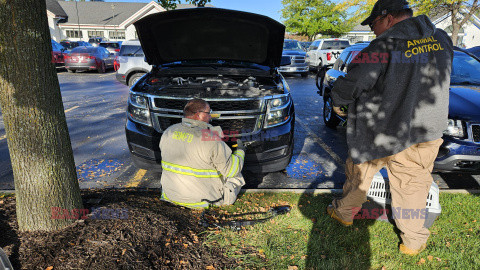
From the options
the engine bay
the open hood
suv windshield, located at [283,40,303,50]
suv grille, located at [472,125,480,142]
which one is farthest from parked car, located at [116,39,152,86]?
suv windshield, located at [283,40,303,50]

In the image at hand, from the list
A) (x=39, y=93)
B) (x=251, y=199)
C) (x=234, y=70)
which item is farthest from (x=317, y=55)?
(x=39, y=93)

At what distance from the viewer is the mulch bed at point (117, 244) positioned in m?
2.00

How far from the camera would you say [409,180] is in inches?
95.0

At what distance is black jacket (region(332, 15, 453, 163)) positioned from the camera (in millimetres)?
2188

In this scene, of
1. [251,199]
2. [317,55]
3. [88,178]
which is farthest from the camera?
[317,55]

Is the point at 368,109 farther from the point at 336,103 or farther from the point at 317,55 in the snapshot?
the point at 317,55

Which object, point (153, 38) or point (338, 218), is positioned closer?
point (338, 218)

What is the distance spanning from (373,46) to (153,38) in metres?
2.93

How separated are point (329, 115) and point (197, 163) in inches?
171

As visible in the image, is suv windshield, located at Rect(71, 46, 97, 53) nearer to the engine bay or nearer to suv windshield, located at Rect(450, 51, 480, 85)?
the engine bay

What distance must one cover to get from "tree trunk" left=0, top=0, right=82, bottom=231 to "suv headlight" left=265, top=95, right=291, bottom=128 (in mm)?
2037

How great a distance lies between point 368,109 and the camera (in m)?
2.36

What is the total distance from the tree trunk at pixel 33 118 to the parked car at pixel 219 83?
1.11 meters

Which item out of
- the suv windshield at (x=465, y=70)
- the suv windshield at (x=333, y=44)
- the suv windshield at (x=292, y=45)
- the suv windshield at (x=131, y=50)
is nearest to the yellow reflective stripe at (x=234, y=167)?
the suv windshield at (x=465, y=70)
